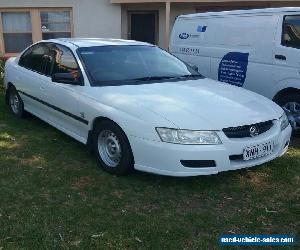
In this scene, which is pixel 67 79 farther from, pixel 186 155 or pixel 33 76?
pixel 186 155

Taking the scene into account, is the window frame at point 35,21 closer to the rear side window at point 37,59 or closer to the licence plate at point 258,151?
the rear side window at point 37,59

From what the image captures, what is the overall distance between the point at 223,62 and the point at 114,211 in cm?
401

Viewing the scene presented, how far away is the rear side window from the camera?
19.5 ft

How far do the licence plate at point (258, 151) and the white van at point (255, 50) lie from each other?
5.66ft

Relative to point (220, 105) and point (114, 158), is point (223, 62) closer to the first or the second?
point (220, 105)

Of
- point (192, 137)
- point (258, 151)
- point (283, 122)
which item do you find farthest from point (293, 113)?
point (192, 137)

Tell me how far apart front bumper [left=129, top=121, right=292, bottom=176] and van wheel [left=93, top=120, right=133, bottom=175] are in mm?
140

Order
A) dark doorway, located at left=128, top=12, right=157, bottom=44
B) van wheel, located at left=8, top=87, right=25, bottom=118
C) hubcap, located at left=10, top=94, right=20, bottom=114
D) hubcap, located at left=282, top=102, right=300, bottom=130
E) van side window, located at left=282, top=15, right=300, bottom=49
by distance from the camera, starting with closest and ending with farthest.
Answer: hubcap, located at left=282, top=102, right=300, bottom=130 < van side window, located at left=282, top=15, right=300, bottom=49 < van wheel, located at left=8, top=87, right=25, bottom=118 < hubcap, located at left=10, top=94, right=20, bottom=114 < dark doorway, located at left=128, top=12, right=157, bottom=44

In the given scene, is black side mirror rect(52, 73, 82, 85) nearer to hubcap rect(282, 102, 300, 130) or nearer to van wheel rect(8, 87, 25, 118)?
van wheel rect(8, 87, 25, 118)

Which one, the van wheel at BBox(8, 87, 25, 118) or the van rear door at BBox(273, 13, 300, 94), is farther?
the van wheel at BBox(8, 87, 25, 118)

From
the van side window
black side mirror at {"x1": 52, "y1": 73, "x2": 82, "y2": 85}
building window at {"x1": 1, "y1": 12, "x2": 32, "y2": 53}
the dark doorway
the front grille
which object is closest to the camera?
the front grille

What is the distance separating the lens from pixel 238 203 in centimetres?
398

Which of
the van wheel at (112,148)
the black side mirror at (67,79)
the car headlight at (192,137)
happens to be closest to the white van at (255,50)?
the car headlight at (192,137)

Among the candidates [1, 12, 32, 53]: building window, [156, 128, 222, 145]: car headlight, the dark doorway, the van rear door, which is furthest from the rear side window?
the dark doorway
